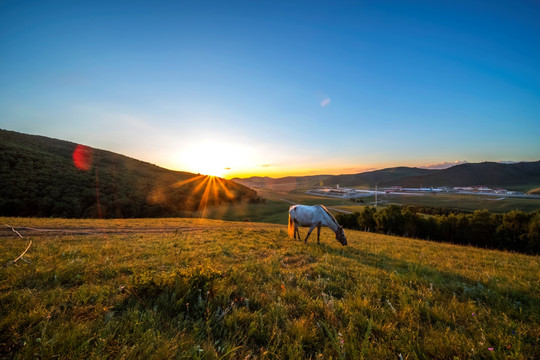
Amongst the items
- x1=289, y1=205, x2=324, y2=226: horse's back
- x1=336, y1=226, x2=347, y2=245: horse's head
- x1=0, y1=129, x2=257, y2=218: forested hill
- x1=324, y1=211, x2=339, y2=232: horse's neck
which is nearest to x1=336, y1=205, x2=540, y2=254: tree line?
x1=336, y1=226, x2=347, y2=245: horse's head

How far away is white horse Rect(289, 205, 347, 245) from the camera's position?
13.6 meters

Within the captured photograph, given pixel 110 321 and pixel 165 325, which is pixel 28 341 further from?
pixel 165 325

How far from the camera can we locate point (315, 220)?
45.8ft

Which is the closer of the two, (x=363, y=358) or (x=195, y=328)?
(x=363, y=358)

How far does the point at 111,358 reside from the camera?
6.82 feet

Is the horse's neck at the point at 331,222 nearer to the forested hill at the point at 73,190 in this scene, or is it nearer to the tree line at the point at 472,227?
the tree line at the point at 472,227

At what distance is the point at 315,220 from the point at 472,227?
47165 mm

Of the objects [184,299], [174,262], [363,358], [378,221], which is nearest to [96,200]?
[174,262]

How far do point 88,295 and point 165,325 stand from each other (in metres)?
1.98

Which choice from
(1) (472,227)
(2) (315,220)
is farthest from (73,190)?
(1) (472,227)

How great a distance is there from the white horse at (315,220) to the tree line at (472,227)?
29.6 m

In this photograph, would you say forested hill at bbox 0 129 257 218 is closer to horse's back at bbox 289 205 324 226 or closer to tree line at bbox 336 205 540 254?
horse's back at bbox 289 205 324 226

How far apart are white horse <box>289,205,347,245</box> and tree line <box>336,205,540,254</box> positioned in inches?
1166

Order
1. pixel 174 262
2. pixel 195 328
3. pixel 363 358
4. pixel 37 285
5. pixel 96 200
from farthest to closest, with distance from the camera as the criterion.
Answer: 1. pixel 96 200
2. pixel 174 262
3. pixel 37 285
4. pixel 195 328
5. pixel 363 358
